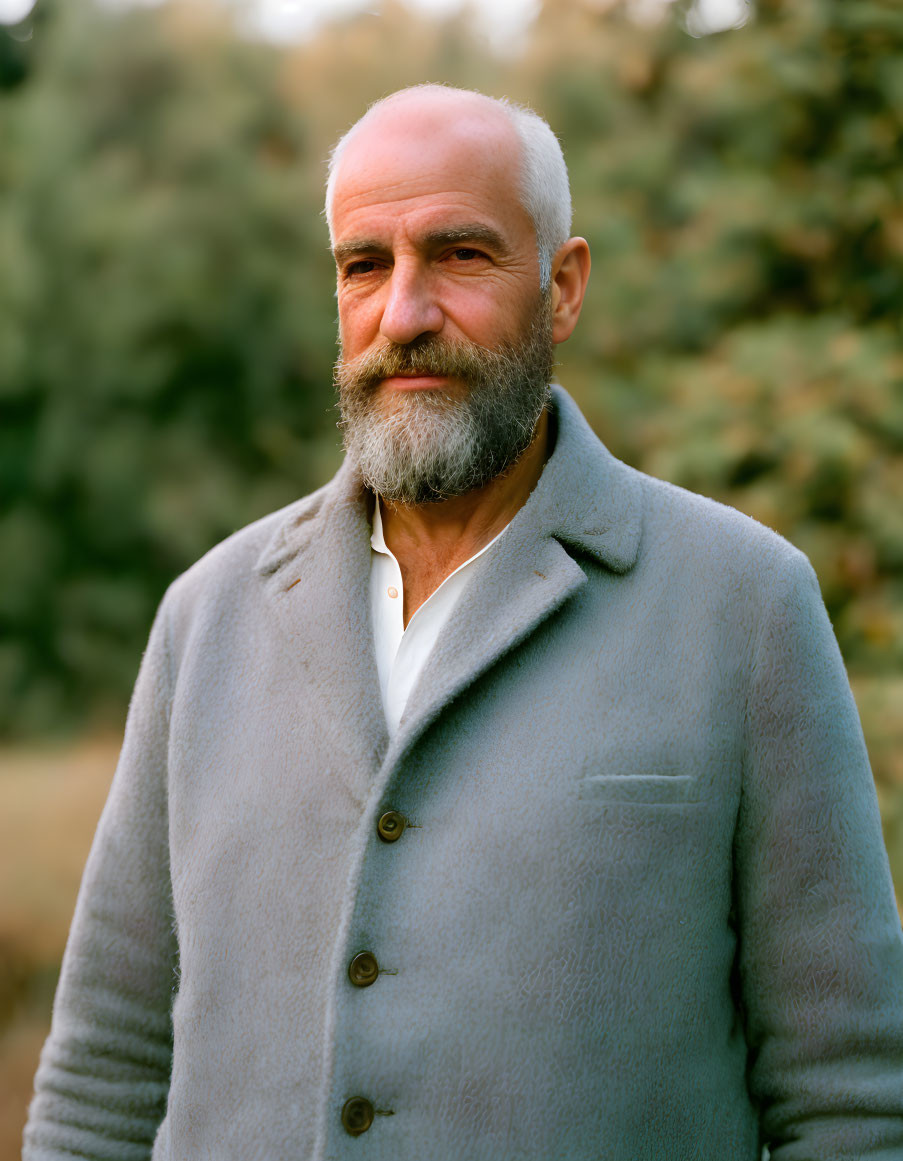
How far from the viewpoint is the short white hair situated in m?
1.62

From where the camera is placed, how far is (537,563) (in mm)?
1544

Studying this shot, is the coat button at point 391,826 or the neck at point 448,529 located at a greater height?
the neck at point 448,529

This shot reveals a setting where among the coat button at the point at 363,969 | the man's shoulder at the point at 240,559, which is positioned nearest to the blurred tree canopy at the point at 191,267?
the man's shoulder at the point at 240,559

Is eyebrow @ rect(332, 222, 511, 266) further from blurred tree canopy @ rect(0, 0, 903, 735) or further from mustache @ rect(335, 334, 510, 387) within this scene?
blurred tree canopy @ rect(0, 0, 903, 735)

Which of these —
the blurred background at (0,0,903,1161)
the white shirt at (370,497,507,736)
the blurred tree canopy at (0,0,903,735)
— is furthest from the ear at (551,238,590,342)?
the blurred tree canopy at (0,0,903,735)

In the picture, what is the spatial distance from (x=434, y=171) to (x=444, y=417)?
32 centimetres

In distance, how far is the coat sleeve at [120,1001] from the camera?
1.65 metres

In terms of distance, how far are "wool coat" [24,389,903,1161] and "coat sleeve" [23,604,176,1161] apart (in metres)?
0.08

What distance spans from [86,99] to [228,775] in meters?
11.5

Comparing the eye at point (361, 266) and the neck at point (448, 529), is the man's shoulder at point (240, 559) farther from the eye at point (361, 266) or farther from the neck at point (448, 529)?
the eye at point (361, 266)

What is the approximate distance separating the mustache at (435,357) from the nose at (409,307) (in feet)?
0.06

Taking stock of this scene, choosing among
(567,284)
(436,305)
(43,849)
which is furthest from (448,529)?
(43,849)

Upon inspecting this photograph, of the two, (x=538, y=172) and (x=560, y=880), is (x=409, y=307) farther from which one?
(x=560, y=880)

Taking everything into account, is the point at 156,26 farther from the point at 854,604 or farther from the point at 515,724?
the point at 515,724
